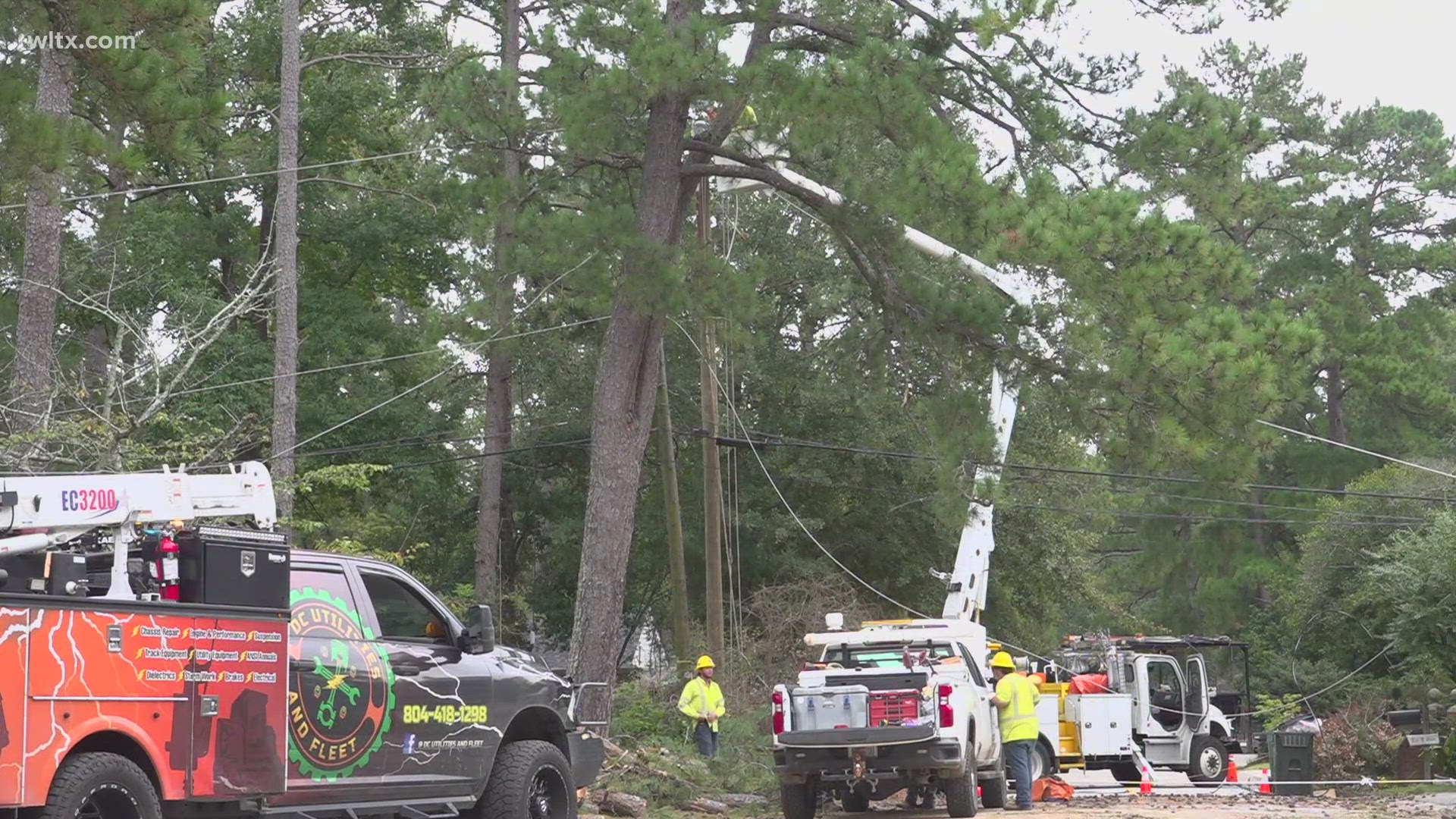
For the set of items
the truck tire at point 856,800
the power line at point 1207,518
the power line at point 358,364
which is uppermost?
the power line at point 358,364

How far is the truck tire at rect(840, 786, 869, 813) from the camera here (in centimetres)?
1762

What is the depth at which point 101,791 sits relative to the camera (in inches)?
344

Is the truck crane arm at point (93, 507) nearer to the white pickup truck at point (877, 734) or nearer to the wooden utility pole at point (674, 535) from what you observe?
the white pickup truck at point (877, 734)

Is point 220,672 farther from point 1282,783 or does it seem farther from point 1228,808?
point 1282,783

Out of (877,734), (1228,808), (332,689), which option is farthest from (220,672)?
(1228,808)

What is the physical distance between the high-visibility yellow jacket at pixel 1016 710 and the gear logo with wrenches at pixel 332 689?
31.3ft

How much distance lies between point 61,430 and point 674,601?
11779 millimetres

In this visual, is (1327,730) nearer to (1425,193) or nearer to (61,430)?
(61,430)

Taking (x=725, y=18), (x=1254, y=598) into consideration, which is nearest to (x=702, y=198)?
(x=725, y=18)

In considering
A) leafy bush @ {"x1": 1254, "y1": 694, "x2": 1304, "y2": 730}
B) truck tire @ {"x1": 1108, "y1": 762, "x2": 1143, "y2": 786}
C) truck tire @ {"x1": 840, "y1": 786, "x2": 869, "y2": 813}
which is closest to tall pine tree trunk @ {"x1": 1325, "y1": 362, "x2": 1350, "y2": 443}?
leafy bush @ {"x1": 1254, "y1": 694, "x2": 1304, "y2": 730}

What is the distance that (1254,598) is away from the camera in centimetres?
5338

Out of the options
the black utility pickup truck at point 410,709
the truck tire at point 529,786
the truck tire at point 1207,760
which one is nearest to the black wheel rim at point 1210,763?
the truck tire at point 1207,760

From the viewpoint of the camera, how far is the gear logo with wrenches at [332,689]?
1027 centimetres

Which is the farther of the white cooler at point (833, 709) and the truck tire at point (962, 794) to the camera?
the truck tire at point (962, 794)
